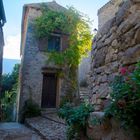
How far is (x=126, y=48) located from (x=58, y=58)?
27.0 ft

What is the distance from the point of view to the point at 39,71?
11.2 m

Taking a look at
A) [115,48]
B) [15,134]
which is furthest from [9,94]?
Result: [115,48]

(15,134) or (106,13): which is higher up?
(106,13)

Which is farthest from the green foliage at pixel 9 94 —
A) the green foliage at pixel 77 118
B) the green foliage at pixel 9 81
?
the green foliage at pixel 77 118

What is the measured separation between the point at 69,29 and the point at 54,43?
3.62ft

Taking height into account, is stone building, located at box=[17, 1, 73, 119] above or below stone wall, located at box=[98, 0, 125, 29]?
below

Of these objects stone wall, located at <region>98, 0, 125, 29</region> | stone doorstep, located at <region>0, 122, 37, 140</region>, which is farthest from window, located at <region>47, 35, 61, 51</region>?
stone doorstep, located at <region>0, 122, 37, 140</region>

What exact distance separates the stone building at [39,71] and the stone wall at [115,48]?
6944 mm

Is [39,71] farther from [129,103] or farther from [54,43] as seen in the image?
[129,103]

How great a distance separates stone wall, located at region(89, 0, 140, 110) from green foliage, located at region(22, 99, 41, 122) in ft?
22.4

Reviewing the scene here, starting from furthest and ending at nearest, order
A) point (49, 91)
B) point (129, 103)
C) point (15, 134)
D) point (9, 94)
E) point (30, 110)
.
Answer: point (9, 94) < point (49, 91) < point (30, 110) < point (15, 134) < point (129, 103)

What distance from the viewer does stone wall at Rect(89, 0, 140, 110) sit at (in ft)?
9.98

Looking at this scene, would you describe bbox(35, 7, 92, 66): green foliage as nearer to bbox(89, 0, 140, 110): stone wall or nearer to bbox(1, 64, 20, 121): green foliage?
bbox(1, 64, 20, 121): green foliage

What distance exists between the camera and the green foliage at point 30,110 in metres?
10.6
